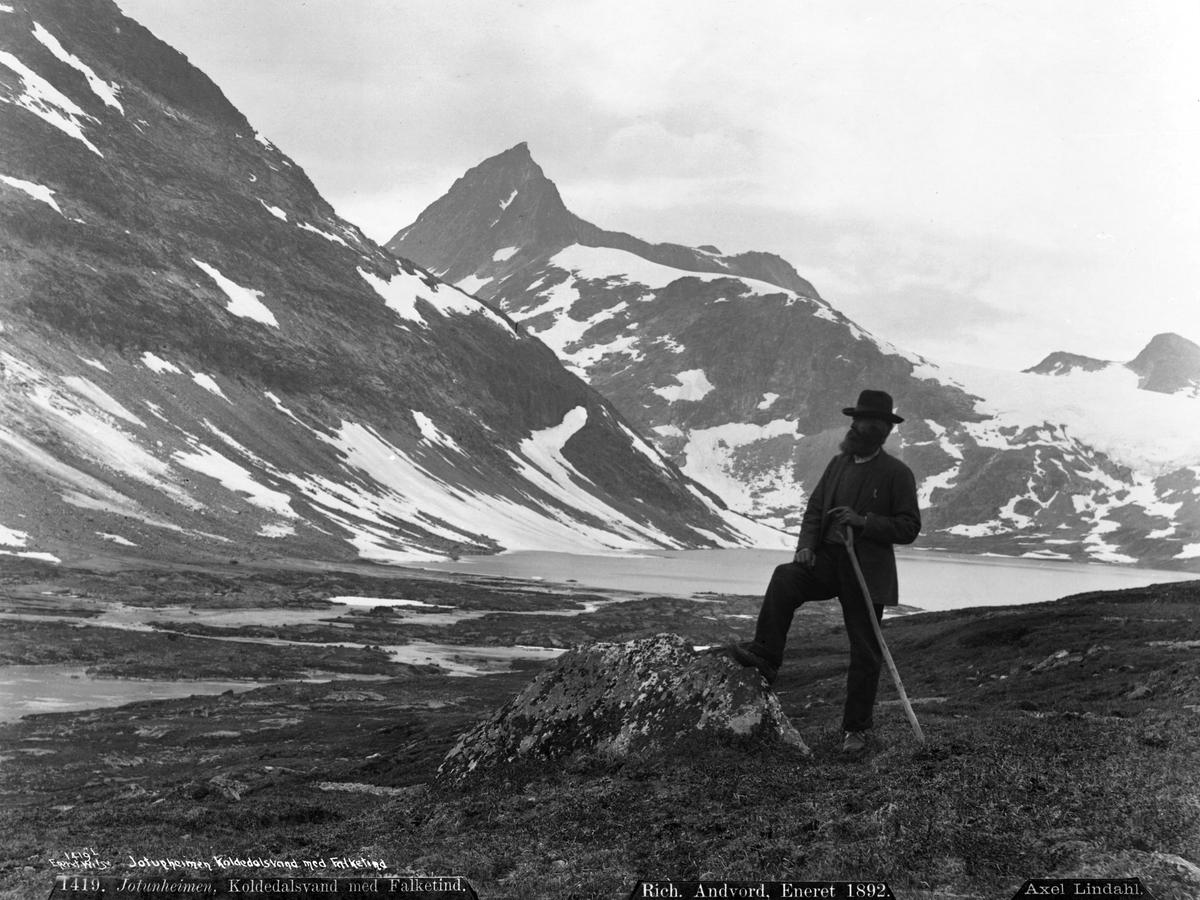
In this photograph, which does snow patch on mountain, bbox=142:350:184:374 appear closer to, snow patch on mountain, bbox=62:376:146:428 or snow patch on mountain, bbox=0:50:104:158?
snow patch on mountain, bbox=62:376:146:428

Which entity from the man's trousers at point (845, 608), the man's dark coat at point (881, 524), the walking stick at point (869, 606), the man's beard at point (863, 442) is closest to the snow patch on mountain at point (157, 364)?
the man's trousers at point (845, 608)

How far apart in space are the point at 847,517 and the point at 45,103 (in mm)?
218712

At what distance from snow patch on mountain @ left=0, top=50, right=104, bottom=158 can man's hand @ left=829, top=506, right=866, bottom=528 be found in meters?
210

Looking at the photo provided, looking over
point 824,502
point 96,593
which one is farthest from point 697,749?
point 96,593

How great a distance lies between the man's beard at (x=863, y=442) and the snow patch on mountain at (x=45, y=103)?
8255 inches

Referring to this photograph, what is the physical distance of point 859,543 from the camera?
12422mm

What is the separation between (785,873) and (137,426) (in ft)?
472

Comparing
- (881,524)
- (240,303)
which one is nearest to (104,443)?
(240,303)

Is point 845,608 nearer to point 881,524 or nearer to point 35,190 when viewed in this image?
point 881,524

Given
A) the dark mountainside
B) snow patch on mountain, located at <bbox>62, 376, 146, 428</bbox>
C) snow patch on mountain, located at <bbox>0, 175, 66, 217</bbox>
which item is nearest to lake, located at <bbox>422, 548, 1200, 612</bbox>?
the dark mountainside

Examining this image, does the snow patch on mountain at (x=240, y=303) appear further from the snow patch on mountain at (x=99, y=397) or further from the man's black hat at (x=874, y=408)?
the man's black hat at (x=874, y=408)

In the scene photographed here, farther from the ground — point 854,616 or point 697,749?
point 854,616

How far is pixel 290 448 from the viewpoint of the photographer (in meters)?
166

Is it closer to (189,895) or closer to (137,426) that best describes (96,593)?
A: (137,426)
